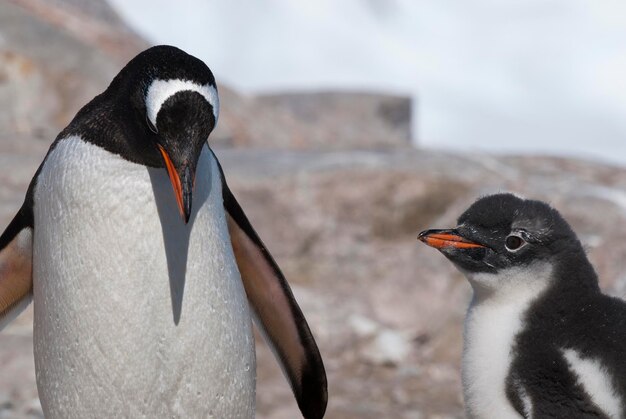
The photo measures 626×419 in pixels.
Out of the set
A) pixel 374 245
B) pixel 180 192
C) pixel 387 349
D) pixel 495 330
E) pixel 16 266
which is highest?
pixel 180 192

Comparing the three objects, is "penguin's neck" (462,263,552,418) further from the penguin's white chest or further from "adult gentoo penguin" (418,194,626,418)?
the penguin's white chest

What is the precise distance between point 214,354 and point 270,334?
1.32 feet

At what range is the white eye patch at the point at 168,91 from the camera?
2352mm

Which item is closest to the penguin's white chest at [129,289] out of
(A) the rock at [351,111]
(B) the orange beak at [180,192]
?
(B) the orange beak at [180,192]

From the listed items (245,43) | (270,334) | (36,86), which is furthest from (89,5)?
(245,43)

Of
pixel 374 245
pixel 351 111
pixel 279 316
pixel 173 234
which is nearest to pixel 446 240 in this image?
pixel 279 316

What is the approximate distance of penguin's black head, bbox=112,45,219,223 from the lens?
234 centimetres

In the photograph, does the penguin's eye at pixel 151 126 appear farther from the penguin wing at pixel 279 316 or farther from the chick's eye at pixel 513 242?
the chick's eye at pixel 513 242

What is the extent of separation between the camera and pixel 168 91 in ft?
7.77

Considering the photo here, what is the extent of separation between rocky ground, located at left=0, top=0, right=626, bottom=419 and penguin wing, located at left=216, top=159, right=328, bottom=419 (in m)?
1.37

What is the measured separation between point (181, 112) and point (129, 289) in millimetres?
557

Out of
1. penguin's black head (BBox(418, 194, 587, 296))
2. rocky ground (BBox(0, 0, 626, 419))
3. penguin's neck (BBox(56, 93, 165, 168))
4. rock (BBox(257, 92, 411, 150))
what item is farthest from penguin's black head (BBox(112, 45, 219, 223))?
rock (BBox(257, 92, 411, 150))

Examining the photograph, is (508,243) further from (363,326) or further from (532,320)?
(363,326)

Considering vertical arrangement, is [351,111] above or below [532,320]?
below
